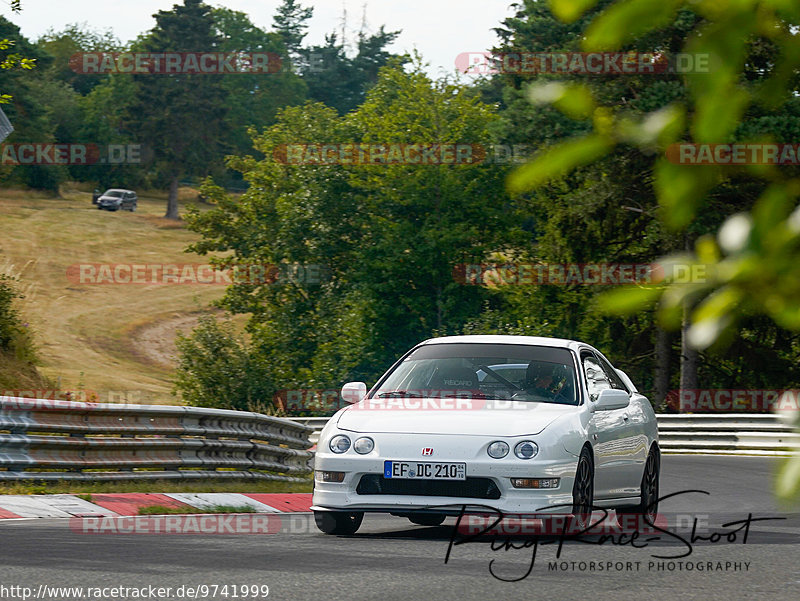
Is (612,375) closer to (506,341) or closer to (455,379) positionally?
(506,341)

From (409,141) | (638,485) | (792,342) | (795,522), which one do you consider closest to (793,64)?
(638,485)

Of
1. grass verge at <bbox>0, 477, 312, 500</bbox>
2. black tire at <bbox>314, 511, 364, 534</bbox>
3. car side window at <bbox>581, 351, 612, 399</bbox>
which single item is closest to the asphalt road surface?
black tire at <bbox>314, 511, 364, 534</bbox>

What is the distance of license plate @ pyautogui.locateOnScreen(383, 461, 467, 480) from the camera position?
888cm

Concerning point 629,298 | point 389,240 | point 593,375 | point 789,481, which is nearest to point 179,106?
point 389,240

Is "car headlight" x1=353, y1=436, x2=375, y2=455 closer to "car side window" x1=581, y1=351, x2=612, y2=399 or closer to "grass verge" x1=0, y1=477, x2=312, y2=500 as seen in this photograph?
"car side window" x1=581, y1=351, x2=612, y2=399

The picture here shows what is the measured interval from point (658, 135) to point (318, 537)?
829 cm

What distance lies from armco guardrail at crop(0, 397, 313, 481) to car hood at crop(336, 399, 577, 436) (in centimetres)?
342

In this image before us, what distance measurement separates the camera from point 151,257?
8462 cm

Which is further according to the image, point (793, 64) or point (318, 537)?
point (318, 537)

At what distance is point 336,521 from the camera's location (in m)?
9.48

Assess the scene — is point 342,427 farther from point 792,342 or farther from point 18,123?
point 18,123

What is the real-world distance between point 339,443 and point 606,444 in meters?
2.09

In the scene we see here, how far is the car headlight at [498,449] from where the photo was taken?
8914 millimetres

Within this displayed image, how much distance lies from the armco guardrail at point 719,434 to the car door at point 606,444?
14.1 metres
